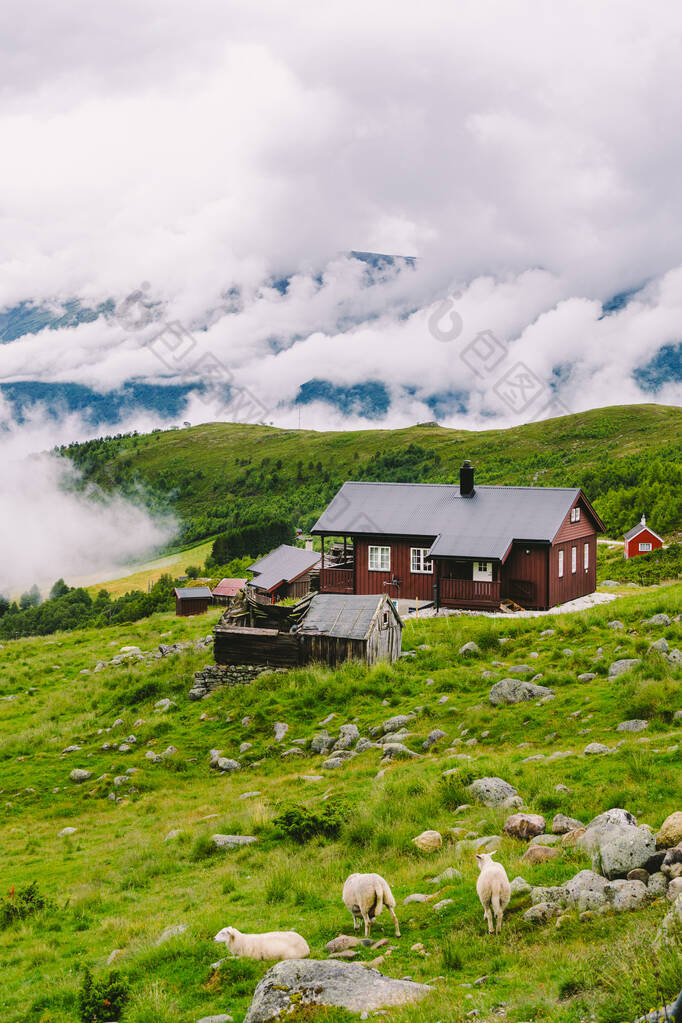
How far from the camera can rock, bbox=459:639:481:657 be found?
25219 millimetres

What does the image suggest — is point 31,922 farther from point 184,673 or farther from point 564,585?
point 564,585

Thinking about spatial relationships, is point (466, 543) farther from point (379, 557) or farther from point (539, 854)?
point (539, 854)

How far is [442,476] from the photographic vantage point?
A: 560 ft

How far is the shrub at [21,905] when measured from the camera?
1208 centimetres

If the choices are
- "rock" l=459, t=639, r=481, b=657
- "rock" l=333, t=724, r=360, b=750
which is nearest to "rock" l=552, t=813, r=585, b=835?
"rock" l=333, t=724, r=360, b=750

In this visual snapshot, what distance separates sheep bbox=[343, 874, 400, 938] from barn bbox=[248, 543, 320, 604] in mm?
42817

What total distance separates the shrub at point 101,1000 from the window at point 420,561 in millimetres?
31611

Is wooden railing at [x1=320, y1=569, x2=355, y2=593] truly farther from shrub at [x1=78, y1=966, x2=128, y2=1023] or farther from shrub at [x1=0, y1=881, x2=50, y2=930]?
shrub at [x1=78, y1=966, x2=128, y2=1023]

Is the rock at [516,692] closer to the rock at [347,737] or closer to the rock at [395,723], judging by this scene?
the rock at [395,723]

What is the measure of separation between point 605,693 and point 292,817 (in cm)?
835

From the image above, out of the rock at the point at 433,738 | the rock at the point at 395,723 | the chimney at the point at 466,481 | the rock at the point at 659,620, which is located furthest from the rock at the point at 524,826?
the chimney at the point at 466,481

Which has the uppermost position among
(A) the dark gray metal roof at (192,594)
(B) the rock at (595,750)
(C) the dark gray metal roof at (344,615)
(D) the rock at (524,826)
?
(C) the dark gray metal roof at (344,615)

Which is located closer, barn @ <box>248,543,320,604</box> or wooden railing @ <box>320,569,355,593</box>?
wooden railing @ <box>320,569,355,593</box>

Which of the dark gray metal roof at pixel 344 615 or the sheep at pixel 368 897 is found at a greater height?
the dark gray metal roof at pixel 344 615
